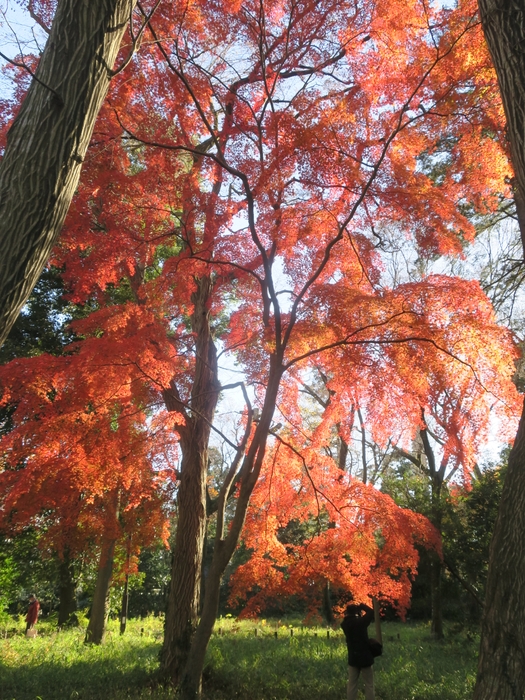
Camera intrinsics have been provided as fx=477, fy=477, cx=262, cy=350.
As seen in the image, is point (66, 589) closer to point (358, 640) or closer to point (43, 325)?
point (43, 325)

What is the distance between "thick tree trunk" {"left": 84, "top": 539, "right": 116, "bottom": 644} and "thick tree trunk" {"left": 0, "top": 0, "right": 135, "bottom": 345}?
984cm

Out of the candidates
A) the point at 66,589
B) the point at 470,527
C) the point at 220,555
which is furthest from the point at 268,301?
the point at 66,589

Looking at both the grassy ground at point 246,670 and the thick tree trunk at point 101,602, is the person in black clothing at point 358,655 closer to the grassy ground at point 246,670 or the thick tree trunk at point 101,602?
the grassy ground at point 246,670

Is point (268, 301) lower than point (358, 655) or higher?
higher

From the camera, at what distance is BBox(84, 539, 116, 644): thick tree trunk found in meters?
10.6

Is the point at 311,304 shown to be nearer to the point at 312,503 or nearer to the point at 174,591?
the point at 312,503

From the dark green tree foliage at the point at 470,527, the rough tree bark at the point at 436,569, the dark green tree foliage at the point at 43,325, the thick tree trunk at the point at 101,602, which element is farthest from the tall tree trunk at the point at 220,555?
the dark green tree foliage at the point at 43,325

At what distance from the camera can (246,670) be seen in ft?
23.1

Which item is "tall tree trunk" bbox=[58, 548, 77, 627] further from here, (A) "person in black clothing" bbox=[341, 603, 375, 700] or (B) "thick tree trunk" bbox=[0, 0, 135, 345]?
(B) "thick tree trunk" bbox=[0, 0, 135, 345]

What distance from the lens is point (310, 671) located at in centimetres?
727

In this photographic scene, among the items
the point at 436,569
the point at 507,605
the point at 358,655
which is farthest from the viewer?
the point at 436,569

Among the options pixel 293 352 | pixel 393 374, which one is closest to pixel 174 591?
pixel 293 352

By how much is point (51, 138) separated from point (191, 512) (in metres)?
5.94

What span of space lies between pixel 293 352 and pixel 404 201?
248cm
